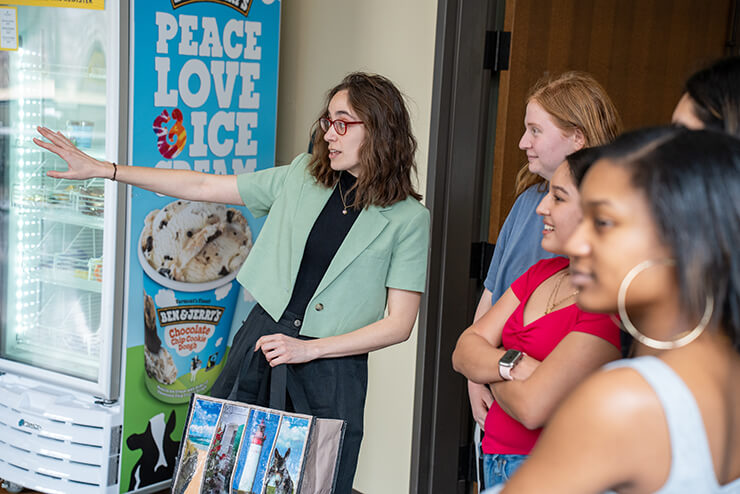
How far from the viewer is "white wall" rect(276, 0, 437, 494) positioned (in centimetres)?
262

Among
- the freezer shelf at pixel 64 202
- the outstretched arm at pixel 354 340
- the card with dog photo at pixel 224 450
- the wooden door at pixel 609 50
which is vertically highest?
the wooden door at pixel 609 50

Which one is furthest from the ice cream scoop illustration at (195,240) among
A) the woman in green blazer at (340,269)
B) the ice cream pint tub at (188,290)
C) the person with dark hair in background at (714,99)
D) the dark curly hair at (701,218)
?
the dark curly hair at (701,218)

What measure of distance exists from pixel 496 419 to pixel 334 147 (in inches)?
32.3

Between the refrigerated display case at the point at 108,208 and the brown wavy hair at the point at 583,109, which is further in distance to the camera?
the refrigerated display case at the point at 108,208

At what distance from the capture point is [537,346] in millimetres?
→ 1306

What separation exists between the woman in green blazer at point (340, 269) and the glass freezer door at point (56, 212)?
768 millimetres

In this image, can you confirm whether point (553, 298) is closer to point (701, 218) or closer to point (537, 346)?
point (537, 346)

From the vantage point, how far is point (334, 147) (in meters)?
1.86

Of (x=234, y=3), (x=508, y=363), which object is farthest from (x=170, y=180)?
(x=508, y=363)

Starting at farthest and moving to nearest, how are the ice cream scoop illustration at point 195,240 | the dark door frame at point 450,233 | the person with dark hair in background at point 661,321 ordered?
the ice cream scoop illustration at point 195,240 < the dark door frame at point 450,233 < the person with dark hair in background at point 661,321

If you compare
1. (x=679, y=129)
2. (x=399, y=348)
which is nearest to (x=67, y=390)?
(x=399, y=348)

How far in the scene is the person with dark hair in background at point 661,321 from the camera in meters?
0.65

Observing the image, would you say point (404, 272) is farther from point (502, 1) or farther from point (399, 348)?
point (502, 1)

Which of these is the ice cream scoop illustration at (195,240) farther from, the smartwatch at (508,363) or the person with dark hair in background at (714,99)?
the person with dark hair in background at (714,99)
